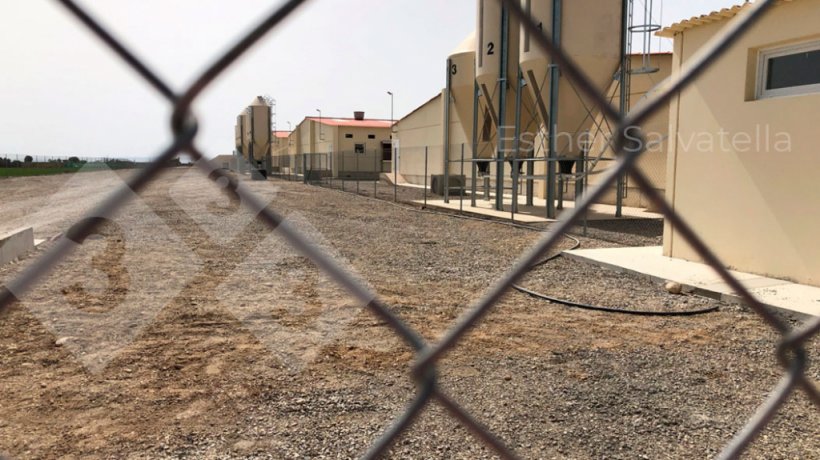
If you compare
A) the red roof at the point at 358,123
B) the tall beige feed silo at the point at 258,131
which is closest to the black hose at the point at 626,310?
the tall beige feed silo at the point at 258,131

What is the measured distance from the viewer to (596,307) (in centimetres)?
658

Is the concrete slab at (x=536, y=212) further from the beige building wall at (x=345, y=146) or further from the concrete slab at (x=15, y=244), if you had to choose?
the beige building wall at (x=345, y=146)

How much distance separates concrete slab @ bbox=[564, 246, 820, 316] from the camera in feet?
21.4

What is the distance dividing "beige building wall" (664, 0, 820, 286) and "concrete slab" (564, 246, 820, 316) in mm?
285

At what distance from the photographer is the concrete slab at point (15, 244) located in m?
8.39

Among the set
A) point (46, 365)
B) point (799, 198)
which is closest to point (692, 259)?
point (799, 198)

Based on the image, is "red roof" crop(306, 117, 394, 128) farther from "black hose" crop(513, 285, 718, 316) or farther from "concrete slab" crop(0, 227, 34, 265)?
"black hose" crop(513, 285, 718, 316)

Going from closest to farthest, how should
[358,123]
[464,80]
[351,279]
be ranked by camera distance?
[351,279] < [464,80] < [358,123]

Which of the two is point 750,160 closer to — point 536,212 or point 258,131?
point 536,212

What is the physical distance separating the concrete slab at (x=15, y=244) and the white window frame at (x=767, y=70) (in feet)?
34.0

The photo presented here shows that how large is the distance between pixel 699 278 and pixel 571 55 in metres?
7.48

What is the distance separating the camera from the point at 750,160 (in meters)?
7.69

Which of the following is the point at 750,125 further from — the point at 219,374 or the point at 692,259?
the point at 219,374

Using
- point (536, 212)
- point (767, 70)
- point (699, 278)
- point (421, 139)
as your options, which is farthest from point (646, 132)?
point (421, 139)
